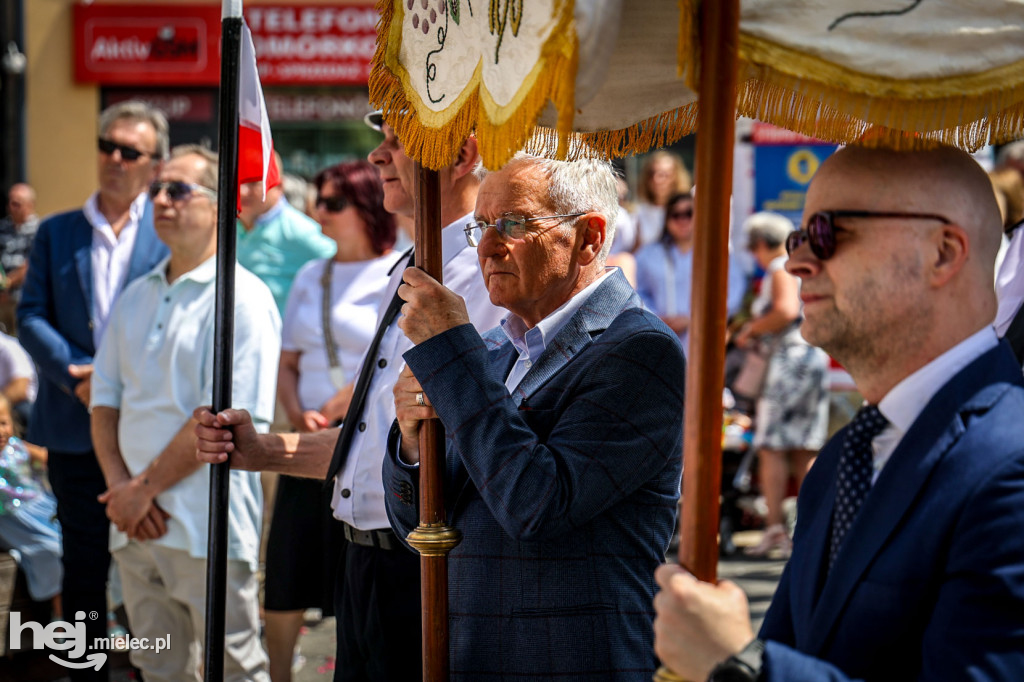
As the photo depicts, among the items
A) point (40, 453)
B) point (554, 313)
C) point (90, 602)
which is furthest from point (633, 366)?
point (40, 453)

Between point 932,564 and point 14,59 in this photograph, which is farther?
point 14,59

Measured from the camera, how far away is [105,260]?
4.91 metres

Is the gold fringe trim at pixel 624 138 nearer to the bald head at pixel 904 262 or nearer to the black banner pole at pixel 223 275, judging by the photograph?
the bald head at pixel 904 262

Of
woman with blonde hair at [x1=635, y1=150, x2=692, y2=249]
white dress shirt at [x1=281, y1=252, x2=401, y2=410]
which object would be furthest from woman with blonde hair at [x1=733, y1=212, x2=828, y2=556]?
white dress shirt at [x1=281, y1=252, x2=401, y2=410]

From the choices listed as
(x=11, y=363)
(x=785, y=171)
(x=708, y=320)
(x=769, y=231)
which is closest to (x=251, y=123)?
(x=708, y=320)

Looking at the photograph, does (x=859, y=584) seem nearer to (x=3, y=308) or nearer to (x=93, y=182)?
(x=3, y=308)

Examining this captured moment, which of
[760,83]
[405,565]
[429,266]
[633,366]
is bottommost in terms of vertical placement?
[405,565]

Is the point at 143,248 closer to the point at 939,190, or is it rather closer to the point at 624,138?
the point at 624,138

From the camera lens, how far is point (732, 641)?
1.63 m

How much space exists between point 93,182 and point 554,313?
13.7 metres

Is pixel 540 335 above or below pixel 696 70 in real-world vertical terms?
below

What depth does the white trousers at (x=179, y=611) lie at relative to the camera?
393 centimetres

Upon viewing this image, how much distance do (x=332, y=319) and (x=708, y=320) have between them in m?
3.35

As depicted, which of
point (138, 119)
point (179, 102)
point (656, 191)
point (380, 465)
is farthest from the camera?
point (179, 102)
